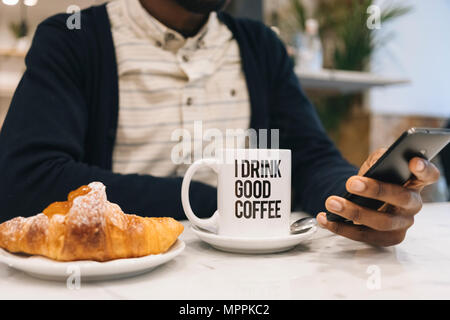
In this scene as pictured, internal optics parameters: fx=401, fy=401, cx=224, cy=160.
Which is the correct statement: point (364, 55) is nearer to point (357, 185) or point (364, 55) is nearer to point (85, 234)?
point (357, 185)

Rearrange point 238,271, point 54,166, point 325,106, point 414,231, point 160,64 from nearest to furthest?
point 238,271 < point 414,231 < point 54,166 < point 160,64 < point 325,106

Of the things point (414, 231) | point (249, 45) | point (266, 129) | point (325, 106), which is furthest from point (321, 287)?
point (325, 106)

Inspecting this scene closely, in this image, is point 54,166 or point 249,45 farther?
point 249,45

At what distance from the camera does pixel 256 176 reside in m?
0.50

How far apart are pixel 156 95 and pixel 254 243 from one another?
688 mm

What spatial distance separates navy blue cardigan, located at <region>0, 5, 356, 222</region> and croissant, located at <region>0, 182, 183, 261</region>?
37 cm

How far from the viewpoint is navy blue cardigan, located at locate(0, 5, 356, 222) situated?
0.77 meters

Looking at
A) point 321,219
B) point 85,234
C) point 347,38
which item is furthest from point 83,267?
point 347,38

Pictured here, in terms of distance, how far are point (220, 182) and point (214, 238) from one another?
74mm

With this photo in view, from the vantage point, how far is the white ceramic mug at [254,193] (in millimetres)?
497

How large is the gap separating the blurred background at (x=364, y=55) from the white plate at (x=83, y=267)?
2.17 meters

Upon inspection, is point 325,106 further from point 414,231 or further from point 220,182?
point 220,182

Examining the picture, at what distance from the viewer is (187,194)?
530mm

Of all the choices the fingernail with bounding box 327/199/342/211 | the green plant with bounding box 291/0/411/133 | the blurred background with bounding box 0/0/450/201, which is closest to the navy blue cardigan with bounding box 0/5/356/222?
the fingernail with bounding box 327/199/342/211
